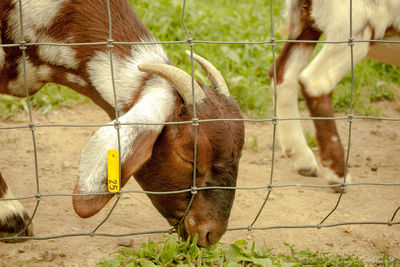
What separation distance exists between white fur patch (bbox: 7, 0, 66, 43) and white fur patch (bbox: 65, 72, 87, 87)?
0.27m

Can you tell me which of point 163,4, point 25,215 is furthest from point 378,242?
point 163,4

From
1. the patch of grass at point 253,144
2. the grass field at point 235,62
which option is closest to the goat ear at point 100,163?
the patch of grass at point 253,144

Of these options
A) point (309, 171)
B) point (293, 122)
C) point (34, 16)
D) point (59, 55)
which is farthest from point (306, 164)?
point (34, 16)

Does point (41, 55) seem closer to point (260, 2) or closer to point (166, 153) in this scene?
point (166, 153)

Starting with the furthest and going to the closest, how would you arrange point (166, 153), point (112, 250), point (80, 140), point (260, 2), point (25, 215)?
point (260, 2)
point (80, 140)
point (25, 215)
point (112, 250)
point (166, 153)

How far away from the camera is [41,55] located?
306 cm

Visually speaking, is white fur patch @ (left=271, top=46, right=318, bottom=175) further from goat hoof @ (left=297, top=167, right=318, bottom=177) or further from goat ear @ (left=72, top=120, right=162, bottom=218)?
goat ear @ (left=72, top=120, right=162, bottom=218)

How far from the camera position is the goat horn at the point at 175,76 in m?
2.71

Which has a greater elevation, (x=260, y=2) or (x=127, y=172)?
(x=260, y=2)

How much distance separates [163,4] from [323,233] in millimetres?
3893

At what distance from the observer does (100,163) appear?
252 cm

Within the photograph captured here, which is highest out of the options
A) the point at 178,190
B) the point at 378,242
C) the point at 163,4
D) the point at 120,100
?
the point at 163,4

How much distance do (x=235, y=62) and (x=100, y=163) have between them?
3618mm

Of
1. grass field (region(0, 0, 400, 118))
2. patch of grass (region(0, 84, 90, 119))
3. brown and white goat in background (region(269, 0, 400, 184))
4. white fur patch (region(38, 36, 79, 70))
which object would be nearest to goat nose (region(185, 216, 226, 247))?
white fur patch (region(38, 36, 79, 70))
